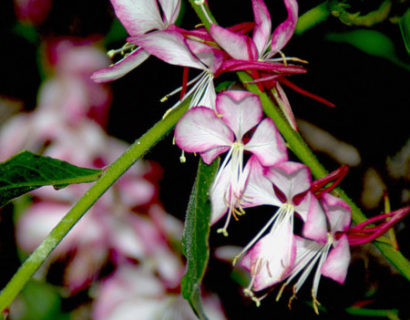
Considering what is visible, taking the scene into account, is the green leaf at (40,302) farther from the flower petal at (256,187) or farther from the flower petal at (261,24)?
the flower petal at (261,24)

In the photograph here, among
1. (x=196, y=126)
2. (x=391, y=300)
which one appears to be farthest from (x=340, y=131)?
(x=196, y=126)

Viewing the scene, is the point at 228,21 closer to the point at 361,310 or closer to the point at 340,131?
the point at 340,131

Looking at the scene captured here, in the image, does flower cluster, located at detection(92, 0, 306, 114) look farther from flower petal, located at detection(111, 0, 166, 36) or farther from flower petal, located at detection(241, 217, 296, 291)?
flower petal, located at detection(241, 217, 296, 291)

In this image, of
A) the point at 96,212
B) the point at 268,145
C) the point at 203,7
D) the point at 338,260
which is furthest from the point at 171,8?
the point at 96,212

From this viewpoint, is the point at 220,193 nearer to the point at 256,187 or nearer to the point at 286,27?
the point at 256,187

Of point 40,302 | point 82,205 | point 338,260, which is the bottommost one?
point 40,302

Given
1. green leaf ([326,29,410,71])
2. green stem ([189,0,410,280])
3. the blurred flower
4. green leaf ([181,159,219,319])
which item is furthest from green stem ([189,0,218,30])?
the blurred flower

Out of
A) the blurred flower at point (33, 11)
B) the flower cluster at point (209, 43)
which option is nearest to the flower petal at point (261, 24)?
the flower cluster at point (209, 43)
